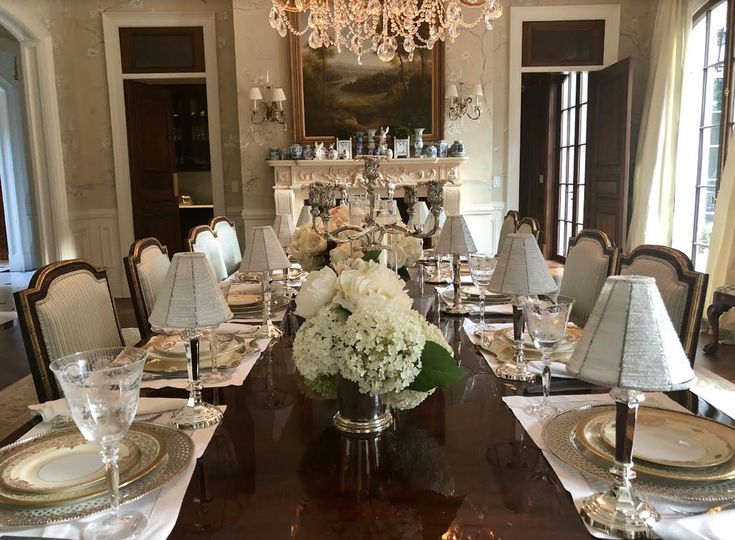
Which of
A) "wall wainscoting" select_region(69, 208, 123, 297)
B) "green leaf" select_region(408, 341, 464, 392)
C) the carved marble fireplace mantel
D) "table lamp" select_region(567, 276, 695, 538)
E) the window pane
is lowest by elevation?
"wall wainscoting" select_region(69, 208, 123, 297)

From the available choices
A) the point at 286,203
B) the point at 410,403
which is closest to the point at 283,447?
the point at 410,403

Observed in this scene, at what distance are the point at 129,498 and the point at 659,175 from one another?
17.3 feet

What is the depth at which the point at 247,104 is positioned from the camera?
5652 millimetres

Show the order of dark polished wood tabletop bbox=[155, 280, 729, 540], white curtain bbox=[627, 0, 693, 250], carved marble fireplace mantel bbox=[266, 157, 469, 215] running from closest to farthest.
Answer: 1. dark polished wood tabletop bbox=[155, 280, 729, 540]
2. white curtain bbox=[627, 0, 693, 250]
3. carved marble fireplace mantel bbox=[266, 157, 469, 215]

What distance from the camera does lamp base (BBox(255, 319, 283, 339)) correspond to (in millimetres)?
1942

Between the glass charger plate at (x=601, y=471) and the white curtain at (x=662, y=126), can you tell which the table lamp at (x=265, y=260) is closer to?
the glass charger plate at (x=601, y=471)

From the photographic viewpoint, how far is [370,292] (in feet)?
3.63

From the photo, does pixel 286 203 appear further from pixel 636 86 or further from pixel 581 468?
pixel 581 468

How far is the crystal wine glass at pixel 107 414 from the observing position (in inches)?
34.5

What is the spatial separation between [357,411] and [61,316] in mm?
969

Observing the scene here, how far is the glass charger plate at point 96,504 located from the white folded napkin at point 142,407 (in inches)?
7.3

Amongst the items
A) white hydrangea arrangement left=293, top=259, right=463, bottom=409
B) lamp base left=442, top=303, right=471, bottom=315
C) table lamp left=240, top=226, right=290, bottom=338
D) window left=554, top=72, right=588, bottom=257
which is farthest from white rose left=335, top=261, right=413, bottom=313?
window left=554, top=72, right=588, bottom=257

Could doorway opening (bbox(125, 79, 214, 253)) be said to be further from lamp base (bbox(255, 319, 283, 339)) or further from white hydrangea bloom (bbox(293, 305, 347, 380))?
white hydrangea bloom (bbox(293, 305, 347, 380))

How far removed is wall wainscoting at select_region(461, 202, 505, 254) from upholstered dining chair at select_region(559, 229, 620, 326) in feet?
10.6
